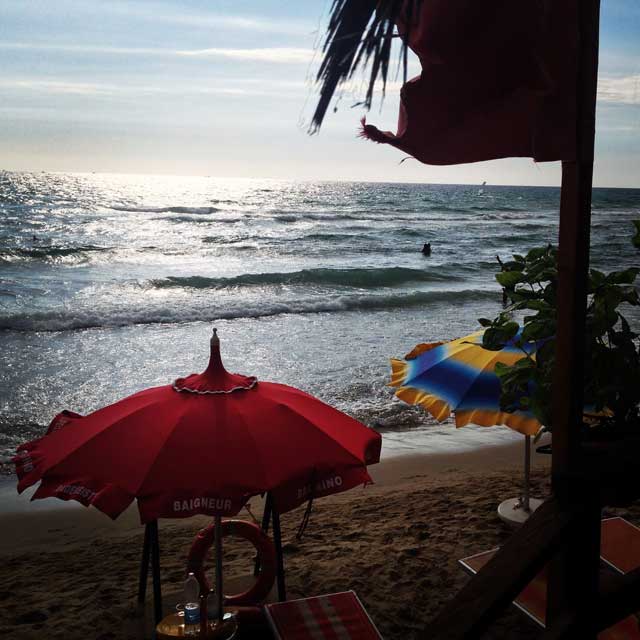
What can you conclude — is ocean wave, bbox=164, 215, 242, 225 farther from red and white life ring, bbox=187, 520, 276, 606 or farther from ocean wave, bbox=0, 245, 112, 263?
red and white life ring, bbox=187, 520, 276, 606

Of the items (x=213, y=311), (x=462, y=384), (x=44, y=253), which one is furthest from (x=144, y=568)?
(x=44, y=253)

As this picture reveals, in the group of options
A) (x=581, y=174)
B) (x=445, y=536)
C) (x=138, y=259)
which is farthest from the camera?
(x=138, y=259)

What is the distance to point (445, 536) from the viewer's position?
6066 mm

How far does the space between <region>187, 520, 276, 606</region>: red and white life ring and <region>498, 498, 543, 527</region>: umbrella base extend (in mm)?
2465

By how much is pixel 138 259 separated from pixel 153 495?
100ft

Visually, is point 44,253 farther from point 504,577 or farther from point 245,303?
point 504,577

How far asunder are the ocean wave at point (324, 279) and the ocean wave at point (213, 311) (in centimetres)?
356

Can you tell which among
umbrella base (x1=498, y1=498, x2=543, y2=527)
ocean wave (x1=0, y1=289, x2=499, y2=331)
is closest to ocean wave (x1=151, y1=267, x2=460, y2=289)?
ocean wave (x1=0, y1=289, x2=499, y2=331)

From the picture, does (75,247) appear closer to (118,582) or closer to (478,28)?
(118,582)

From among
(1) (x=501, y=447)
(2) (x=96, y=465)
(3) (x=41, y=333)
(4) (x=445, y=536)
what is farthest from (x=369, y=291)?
(2) (x=96, y=465)

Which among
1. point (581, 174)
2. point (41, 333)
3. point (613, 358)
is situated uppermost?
point (581, 174)

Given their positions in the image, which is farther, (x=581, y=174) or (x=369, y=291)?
(x=369, y=291)

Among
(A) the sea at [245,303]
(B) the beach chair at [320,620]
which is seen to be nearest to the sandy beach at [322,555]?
(B) the beach chair at [320,620]

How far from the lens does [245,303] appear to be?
2177 centimetres
